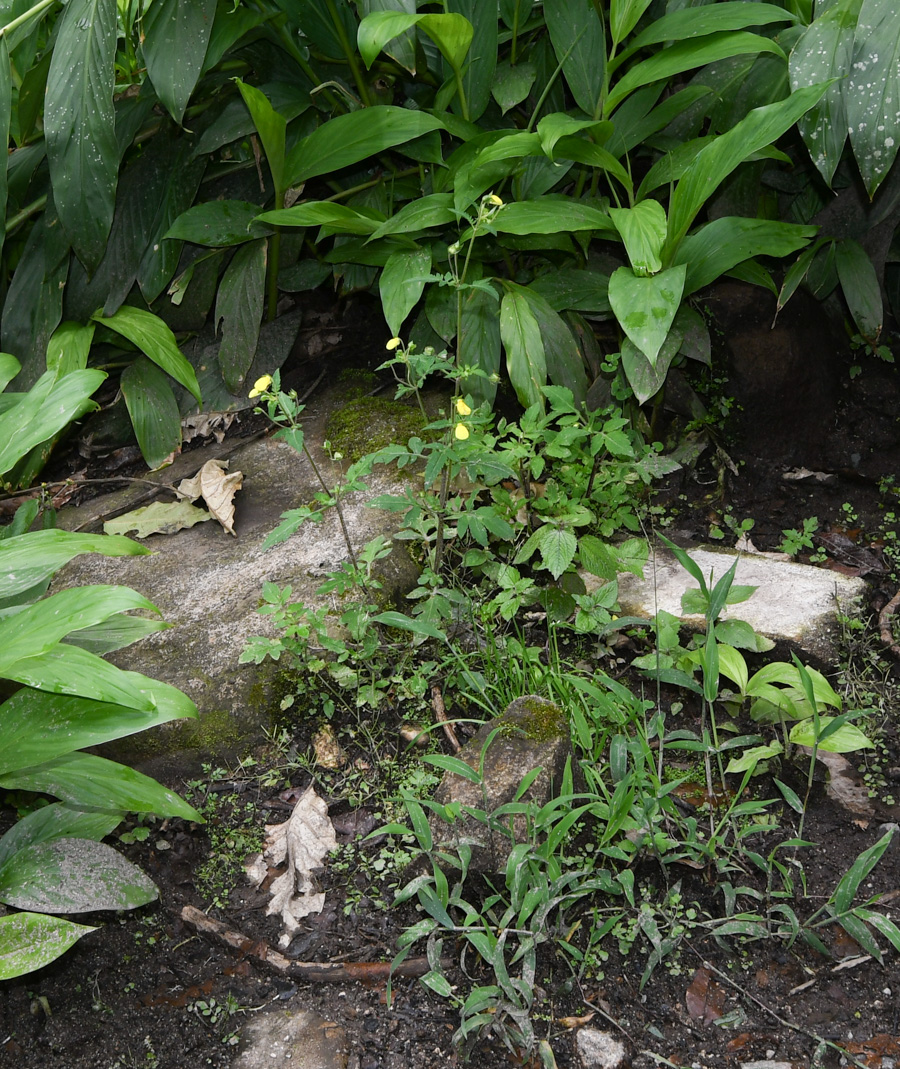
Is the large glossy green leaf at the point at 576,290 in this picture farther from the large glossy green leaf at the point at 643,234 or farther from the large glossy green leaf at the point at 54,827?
the large glossy green leaf at the point at 54,827

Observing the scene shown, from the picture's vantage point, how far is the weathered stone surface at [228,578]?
6.14 feet

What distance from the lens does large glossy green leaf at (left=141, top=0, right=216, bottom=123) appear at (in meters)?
2.25

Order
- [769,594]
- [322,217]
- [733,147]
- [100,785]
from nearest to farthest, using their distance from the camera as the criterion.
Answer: [100,785], [733,147], [769,594], [322,217]

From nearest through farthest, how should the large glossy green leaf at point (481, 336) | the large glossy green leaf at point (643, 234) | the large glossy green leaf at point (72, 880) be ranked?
the large glossy green leaf at point (72, 880) → the large glossy green leaf at point (643, 234) → the large glossy green leaf at point (481, 336)

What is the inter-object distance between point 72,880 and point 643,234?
68.3 inches

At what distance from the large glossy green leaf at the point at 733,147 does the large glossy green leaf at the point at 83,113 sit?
1419 mm

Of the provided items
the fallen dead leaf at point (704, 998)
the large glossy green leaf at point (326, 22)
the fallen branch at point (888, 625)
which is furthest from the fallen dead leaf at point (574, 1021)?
the large glossy green leaf at point (326, 22)

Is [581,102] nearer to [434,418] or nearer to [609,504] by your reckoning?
[434,418]

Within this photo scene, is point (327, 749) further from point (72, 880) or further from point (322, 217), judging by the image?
point (322, 217)

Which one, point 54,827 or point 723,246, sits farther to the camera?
point 723,246

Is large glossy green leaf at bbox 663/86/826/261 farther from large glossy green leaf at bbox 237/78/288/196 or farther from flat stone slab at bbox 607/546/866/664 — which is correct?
large glossy green leaf at bbox 237/78/288/196

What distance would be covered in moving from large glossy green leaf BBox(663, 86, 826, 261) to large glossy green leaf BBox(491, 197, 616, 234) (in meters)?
Result: 0.25

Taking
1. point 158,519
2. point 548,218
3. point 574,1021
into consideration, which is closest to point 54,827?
point 574,1021

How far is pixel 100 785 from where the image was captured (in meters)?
1.50
